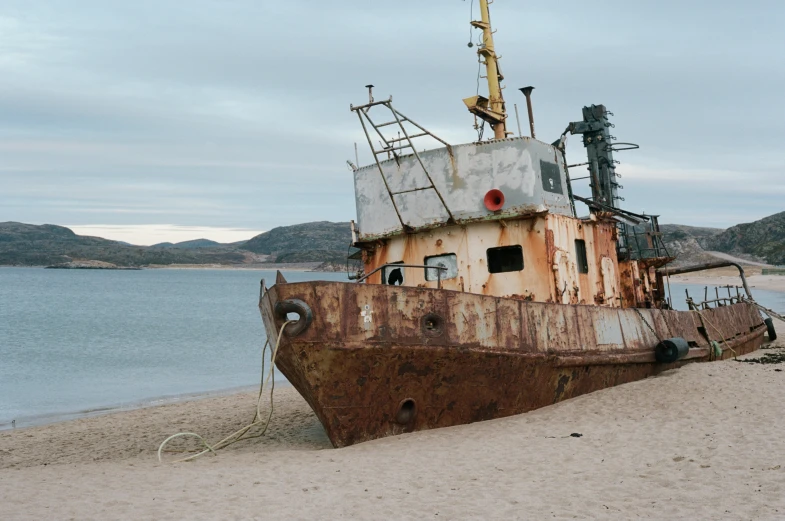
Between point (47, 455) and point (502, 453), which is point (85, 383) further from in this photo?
point (502, 453)

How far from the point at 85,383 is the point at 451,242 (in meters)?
17.5

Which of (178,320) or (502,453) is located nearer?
(502,453)

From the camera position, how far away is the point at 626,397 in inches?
396

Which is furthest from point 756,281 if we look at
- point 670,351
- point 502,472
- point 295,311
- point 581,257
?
point 295,311

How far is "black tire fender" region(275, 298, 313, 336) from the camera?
764 centimetres

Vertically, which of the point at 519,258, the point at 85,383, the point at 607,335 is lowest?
the point at 85,383

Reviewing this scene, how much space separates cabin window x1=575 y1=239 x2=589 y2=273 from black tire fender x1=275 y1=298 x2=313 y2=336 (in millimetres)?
4787

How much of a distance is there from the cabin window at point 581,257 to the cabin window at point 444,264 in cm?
196

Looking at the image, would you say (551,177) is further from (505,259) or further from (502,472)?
(502,472)

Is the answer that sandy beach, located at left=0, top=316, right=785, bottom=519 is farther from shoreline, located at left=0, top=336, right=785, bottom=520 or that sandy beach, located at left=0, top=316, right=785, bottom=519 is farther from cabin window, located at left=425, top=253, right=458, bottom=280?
cabin window, located at left=425, top=253, right=458, bottom=280

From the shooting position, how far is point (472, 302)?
27.9 ft

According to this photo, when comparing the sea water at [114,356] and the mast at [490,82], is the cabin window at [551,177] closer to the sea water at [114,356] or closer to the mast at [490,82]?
the mast at [490,82]

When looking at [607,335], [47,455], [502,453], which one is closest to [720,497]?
[502,453]

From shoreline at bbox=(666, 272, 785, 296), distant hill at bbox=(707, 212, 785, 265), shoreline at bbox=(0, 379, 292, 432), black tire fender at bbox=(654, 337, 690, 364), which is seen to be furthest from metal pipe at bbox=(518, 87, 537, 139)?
distant hill at bbox=(707, 212, 785, 265)
